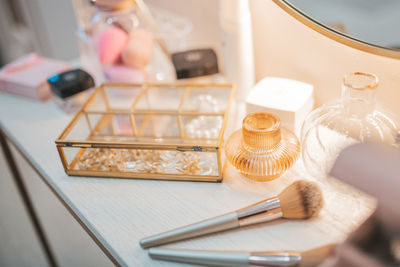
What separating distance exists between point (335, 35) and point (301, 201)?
8.1 inches

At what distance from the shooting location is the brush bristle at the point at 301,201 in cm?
40

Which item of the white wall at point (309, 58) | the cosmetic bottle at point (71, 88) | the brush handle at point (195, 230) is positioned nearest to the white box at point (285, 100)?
the white wall at point (309, 58)

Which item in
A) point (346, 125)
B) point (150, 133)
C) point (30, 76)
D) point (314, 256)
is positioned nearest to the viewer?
point (314, 256)

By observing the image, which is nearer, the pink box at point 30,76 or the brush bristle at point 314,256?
the brush bristle at point 314,256

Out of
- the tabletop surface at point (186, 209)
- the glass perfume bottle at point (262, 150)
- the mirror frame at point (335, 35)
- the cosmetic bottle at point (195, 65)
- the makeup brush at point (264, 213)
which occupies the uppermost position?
the mirror frame at point (335, 35)

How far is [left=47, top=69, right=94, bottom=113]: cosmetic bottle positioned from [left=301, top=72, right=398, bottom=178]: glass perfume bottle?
0.35 m

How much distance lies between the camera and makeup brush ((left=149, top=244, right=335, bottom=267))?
1.14ft

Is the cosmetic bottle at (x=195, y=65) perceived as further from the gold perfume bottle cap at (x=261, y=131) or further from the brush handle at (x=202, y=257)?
the brush handle at (x=202, y=257)

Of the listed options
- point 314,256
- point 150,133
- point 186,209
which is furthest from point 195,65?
point 314,256

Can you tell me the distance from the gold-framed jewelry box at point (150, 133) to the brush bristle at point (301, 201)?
9cm

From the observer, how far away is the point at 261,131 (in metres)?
0.43

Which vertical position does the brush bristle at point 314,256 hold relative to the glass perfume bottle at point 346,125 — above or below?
below

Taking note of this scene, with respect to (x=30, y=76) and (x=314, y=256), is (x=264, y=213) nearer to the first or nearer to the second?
(x=314, y=256)

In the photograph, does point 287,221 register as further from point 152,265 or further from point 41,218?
point 41,218
